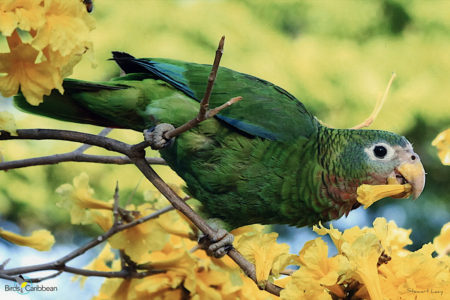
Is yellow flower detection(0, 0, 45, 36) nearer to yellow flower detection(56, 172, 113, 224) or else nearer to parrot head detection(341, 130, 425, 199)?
yellow flower detection(56, 172, 113, 224)

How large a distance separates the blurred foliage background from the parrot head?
7.82 feet

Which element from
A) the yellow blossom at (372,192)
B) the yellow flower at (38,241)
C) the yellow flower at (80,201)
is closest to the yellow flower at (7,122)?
the yellow flower at (38,241)

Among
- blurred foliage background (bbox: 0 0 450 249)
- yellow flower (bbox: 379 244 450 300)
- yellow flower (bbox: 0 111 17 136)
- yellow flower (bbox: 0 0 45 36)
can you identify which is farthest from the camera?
blurred foliage background (bbox: 0 0 450 249)

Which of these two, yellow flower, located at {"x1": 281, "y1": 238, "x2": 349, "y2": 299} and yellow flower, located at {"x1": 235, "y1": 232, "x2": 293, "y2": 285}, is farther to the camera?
yellow flower, located at {"x1": 235, "y1": 232, "x2": 293, "y2": 285}

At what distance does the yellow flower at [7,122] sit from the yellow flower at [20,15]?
177 mm

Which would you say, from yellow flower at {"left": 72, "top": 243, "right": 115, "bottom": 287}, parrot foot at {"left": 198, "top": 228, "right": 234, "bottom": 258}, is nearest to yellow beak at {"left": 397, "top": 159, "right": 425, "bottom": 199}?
parrot foot at {"left": 198, "top": 228, "right": 234, "bottom": 258}

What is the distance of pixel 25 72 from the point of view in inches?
40.3

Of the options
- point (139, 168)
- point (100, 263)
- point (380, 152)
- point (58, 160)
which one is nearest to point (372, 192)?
point (380, 152)

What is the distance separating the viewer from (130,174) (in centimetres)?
427

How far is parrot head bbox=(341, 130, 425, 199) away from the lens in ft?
5.23

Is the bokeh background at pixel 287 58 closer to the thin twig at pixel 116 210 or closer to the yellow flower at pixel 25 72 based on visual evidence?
the thin twig at pixel 116 210

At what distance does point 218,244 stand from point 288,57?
3.38 m

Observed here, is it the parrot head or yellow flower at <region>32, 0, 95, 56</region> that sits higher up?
the parrot head

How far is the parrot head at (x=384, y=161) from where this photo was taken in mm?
1594
